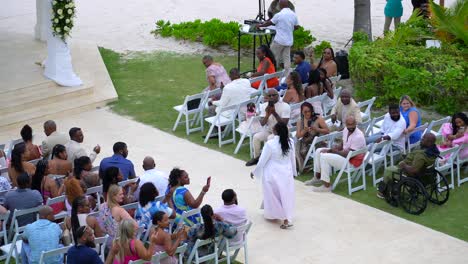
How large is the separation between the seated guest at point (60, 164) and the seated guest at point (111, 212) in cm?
179

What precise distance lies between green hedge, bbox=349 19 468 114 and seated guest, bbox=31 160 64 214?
23.9 ft

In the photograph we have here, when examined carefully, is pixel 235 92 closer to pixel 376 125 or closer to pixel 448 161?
pixel 376 125

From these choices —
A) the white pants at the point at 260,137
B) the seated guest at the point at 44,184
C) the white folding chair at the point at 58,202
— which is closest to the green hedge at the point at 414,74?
the white pants at the point at 260,137

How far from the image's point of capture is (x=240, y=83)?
17359 mm

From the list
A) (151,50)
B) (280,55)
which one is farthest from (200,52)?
(280,55)

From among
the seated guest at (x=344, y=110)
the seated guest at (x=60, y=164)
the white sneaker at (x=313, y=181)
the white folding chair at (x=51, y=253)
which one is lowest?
the white sneaker at (x=313, y=181)

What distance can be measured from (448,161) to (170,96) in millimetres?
6541

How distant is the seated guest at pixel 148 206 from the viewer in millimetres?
12469

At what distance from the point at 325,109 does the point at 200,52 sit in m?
6.01

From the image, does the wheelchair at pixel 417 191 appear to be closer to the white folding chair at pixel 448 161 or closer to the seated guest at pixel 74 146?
the white folding chair at pixel 448 161

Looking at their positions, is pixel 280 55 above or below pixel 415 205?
above

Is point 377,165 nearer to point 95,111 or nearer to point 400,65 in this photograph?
point 400,65

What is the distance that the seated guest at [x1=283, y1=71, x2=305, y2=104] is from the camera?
16969 mm

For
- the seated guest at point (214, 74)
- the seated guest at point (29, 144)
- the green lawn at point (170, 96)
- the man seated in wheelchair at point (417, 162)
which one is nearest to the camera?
the man seated in wheelchair at point (417, 162)
